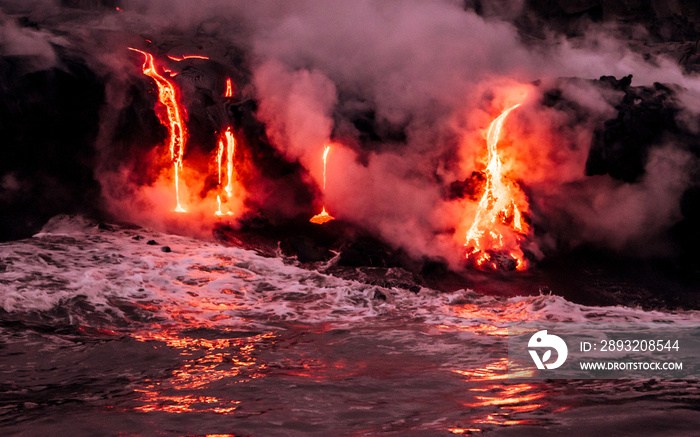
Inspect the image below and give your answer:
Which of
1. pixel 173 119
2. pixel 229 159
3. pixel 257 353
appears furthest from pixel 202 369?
pixel 173 119

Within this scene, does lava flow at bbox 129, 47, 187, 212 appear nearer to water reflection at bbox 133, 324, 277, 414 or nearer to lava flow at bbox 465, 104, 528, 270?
water reflection at bbox 133, 324, 277, 414

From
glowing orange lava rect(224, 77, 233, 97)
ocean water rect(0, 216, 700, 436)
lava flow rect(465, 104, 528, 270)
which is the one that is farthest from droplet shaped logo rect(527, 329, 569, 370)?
glowing orange lava rect(224, 77, 233, 97)

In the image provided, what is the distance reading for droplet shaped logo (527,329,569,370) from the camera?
15.6 ft

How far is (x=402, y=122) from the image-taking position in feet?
32.9

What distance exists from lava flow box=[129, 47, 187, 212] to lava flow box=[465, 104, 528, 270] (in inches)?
180

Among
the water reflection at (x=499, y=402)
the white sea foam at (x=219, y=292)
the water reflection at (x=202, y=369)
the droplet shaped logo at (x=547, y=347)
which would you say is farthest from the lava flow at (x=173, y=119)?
the water reflection at (x=499, y=402)

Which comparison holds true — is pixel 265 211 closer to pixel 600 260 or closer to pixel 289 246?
pixel 289 246

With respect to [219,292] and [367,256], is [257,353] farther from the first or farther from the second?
[367,256]

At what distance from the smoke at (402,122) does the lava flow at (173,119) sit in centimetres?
18

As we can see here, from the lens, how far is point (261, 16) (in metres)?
12.3

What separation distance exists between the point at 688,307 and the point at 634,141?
8.49 ft

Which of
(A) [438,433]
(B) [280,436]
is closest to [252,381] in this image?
(B) [280,436]

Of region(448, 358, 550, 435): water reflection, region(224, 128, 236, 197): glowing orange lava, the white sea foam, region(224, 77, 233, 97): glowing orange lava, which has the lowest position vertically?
the white sea foam

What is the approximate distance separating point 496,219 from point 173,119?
5.32 metres
